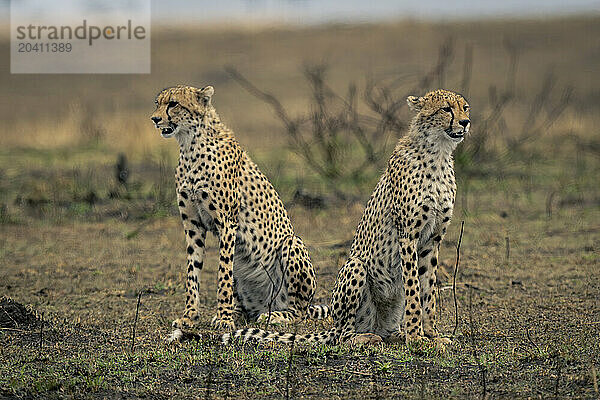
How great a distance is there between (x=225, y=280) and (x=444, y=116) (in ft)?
5.23

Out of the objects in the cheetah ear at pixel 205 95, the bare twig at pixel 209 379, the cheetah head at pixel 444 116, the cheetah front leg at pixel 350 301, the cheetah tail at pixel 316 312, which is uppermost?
the cheetah ear at pixel 205 95

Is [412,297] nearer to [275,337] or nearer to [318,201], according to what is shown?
[275,337]

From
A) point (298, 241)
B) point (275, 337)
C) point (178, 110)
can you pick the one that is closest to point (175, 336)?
point (275, 337)

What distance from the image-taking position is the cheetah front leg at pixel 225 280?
5.52 metres

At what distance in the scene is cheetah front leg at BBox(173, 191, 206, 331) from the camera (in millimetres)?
5527

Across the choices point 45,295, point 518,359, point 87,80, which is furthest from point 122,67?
point 518,359

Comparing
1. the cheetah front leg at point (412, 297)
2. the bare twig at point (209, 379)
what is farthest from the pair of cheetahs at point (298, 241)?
the bare twig at point (209, 379)

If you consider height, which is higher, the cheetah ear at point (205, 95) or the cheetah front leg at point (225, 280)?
the cheetah ear at point (205, 95)

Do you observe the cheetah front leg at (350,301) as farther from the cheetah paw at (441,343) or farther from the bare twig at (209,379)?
the bare twig at (209,379)

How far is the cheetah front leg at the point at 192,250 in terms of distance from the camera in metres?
5.53

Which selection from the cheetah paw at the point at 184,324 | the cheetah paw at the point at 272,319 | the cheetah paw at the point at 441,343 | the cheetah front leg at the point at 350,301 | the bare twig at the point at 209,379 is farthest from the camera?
the cheetah paw at the point at 272,319

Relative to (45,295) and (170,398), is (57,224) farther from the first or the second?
(170,398)

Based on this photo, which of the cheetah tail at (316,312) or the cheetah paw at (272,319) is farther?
the cheetah tail at (316,312)

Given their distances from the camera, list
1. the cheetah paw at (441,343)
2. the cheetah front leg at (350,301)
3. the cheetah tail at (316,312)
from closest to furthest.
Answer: the cheetah paw at (441,343)
the cheetah front leg at (350,301)
the cheetah tail at (316,312)
